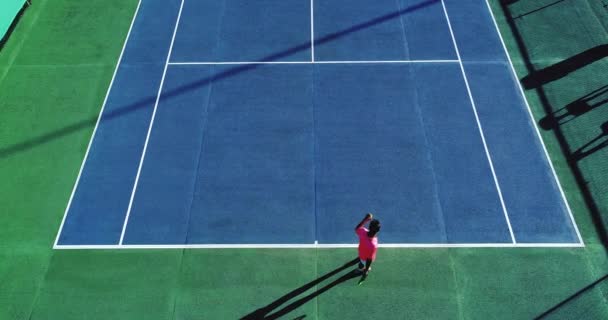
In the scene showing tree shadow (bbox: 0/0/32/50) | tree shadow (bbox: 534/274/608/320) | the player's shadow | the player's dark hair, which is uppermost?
the player's dark hair

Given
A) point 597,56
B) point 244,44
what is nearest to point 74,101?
point 244,44

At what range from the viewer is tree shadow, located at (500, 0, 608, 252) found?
11383 millimetres

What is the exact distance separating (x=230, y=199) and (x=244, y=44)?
5.66 metres

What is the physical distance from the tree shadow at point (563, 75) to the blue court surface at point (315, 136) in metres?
0.58

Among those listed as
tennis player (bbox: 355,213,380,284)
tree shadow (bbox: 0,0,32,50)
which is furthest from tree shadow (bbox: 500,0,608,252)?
tree shadow (bbox: 0,0,32,50)

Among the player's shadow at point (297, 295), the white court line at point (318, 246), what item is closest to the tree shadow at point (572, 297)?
the white court line at point (318, 246)

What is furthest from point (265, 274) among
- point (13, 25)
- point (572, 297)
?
point (13, 25)

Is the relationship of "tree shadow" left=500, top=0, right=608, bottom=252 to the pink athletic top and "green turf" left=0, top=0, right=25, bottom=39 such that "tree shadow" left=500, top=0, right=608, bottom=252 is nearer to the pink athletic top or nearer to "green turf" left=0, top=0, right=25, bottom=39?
the pink athletic top

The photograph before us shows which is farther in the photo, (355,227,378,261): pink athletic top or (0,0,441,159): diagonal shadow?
(0,0,441,159): diagonal shadow

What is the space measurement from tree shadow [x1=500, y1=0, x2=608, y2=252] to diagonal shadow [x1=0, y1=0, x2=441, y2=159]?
3.26 m

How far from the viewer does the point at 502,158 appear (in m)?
12.2

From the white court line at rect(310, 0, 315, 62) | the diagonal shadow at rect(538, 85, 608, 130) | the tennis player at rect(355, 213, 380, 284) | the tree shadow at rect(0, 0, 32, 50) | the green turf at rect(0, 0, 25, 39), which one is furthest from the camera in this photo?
the tree shadow at rect(0, 0, 32, 50)

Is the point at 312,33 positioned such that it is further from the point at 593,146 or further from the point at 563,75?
the point at 593,146

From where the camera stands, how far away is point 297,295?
33.2 feet
